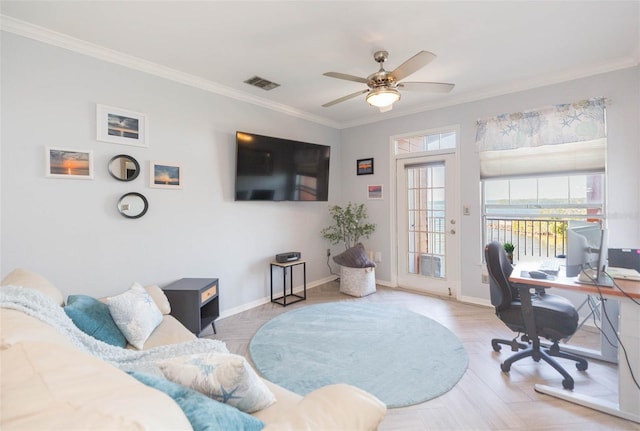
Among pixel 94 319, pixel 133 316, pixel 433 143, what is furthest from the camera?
pixel 433 143

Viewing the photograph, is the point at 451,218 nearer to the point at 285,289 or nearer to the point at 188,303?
the point at 285,289

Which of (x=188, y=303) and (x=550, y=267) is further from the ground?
(x=550, y=267)

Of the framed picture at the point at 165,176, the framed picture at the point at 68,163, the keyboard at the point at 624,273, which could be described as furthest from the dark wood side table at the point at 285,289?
the keyboard at the point at 624,273

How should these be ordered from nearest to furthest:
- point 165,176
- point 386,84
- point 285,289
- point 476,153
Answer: point 386,84
point 165,176
point 476,153
point 285,289

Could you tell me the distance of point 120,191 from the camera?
8.50ft

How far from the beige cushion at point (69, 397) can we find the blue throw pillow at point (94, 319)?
3.68 feet

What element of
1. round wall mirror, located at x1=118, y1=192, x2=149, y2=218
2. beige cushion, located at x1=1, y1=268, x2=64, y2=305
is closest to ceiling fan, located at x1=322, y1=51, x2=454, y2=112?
round wall mirror, located at x1=118, y1=192, x2=149, y2=218

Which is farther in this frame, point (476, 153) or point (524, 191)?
point (476, 153)

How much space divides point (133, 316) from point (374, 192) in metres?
3.62

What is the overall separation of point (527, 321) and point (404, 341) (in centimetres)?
100

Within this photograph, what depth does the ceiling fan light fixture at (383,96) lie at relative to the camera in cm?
238

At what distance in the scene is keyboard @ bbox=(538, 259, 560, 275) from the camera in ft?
7.14

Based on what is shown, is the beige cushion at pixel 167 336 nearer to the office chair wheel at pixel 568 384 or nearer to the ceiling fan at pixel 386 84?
the ceiling fan at pixel 386 84

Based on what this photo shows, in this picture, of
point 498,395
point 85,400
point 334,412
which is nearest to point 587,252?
point 498,395
